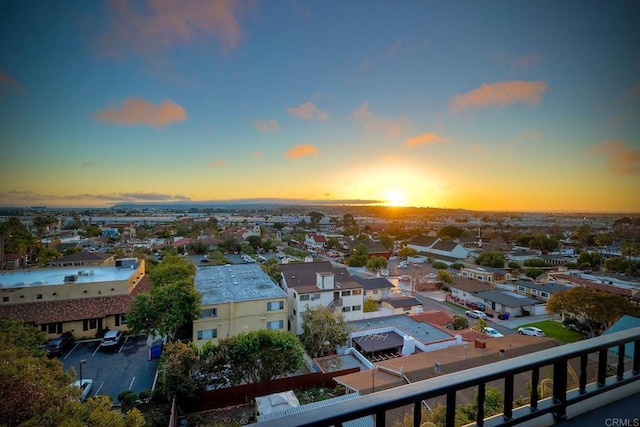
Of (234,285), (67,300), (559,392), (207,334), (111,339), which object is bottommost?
(111,339)

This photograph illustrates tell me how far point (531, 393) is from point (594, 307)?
33.4ft

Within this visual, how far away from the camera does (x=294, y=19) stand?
407 centimetres

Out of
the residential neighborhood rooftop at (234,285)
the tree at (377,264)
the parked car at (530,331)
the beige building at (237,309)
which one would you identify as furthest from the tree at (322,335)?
the tree at (377,264)

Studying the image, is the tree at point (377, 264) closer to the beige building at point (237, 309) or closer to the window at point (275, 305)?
the beige building at point (237, 309)

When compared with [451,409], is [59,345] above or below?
below

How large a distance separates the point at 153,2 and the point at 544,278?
17.9 m

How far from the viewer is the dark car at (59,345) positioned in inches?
299

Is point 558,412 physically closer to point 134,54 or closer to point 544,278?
point 134,54

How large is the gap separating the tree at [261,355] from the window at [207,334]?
1.90 meters

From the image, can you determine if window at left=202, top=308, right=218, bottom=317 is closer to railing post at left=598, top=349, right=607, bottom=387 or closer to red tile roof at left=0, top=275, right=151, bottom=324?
red tile roof at left=0, top=275, right=151, bottom=324

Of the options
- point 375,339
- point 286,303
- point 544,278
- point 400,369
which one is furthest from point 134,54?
point 544,278

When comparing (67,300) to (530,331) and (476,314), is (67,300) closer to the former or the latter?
(476,314)

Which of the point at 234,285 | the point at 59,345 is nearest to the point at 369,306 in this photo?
the point at 234,285

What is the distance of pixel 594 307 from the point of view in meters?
8.47
